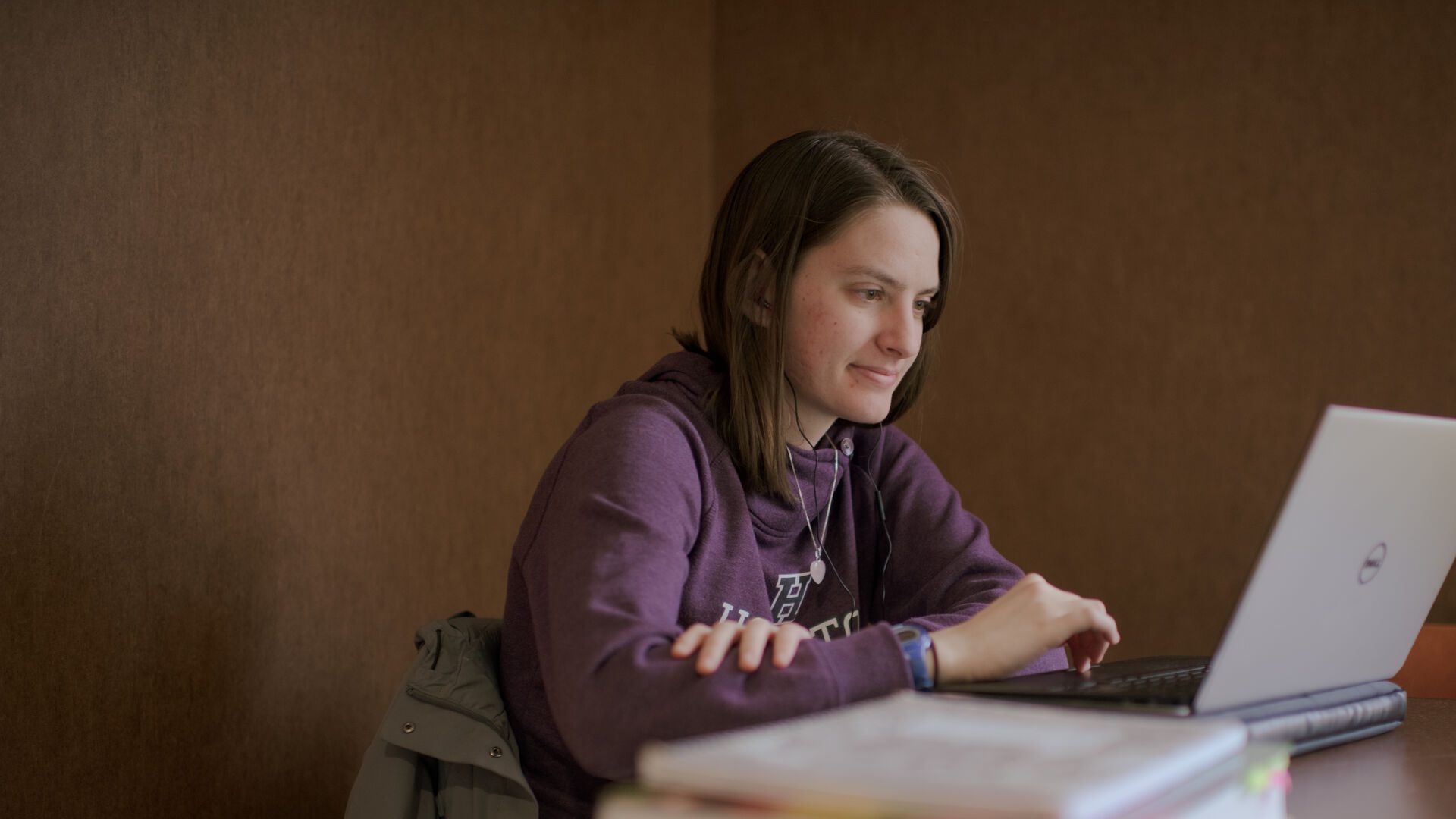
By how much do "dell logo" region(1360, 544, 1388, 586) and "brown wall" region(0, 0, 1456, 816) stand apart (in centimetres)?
135

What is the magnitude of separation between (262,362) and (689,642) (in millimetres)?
1019

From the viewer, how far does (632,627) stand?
3.14ft

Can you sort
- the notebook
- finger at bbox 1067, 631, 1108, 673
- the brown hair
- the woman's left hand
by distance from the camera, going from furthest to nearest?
the brown hair, finger at bbox 1067, 631, 1108, 673, the woman's left hand, the notebook

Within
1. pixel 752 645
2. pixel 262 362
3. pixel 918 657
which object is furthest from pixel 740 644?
pixel 262 362

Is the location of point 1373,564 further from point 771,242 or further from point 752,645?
point 771,242

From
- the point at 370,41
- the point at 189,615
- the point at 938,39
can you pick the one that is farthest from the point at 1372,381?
the point at 189,615

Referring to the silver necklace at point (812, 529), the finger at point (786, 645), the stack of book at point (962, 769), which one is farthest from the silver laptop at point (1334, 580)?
the silver necklace at point (812, 529)

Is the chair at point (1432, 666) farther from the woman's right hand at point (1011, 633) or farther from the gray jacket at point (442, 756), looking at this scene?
the gray jacket at point (442, 756)

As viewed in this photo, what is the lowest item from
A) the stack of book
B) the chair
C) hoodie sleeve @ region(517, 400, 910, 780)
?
the chair

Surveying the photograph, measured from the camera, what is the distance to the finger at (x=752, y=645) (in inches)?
36.1

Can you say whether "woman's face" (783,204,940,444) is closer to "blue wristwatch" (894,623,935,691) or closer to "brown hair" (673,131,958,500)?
"brown hair" (673,131,958,500)

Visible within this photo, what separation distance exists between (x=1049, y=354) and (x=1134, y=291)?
22 centimetres

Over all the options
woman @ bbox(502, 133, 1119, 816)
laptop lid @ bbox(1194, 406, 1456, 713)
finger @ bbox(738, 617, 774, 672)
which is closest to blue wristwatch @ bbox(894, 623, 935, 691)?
woman @ bbox(502, 133, 1119, 816)

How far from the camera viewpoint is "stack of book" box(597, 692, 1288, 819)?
17.5 inches
